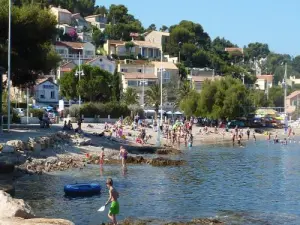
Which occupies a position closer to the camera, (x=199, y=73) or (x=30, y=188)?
(x=30, y=188)

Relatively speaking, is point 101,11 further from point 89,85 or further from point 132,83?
point 89,85

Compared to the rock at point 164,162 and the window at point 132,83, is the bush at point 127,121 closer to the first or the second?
the rock at point 164,162

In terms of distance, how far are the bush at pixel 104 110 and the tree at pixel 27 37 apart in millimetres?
24791

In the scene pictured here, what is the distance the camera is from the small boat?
25797 millimetres

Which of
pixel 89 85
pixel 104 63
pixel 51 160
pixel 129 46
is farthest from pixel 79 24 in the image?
pixel 51 160

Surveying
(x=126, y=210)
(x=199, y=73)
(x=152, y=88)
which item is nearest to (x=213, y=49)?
(x=199, y=73)

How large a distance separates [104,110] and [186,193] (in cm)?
4638

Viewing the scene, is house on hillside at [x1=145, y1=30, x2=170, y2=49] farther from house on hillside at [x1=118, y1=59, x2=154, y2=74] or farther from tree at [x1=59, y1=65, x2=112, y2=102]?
tree at [x1=59, y1=65, x2=112, y2=102]

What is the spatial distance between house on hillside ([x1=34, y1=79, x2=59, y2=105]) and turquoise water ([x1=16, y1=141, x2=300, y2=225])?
50.2 m

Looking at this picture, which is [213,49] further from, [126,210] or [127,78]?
[126,210]

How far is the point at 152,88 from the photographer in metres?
95.7

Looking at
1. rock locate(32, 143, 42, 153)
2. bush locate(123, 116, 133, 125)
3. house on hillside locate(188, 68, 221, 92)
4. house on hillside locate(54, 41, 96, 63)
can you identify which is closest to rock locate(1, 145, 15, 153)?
rock locate(32, 143, 42, 153)

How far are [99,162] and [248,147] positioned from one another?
2718 centimetres

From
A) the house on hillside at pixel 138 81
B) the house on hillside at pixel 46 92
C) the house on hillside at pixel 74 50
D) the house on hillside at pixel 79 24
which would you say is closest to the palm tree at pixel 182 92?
the house on hillside at pixel 138 81
